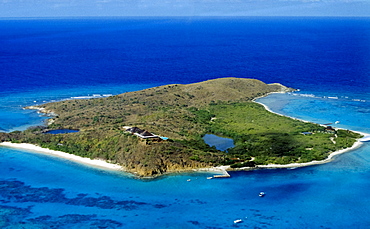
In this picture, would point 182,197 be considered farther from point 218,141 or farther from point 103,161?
point 218,141

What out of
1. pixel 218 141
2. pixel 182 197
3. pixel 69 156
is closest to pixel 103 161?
pixel 69 156

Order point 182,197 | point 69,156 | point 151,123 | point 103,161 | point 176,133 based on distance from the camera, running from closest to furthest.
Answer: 1. point 182,197
2. point 103,161
3. point 69,156
4. point 176,133
5. point 151,123

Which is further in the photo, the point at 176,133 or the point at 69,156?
the point at 176,133

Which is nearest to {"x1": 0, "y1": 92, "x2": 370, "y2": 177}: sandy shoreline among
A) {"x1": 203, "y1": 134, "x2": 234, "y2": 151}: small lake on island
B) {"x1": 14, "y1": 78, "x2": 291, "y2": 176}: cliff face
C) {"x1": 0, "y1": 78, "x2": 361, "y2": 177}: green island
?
{"x1": 0, "y1": 78, "x2": 361, "y2": 177}: green island

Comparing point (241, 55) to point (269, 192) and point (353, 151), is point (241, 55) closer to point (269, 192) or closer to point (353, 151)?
point (353, 151)

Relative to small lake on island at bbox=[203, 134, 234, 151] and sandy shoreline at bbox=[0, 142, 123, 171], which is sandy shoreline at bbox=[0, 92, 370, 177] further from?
small lake on island at bbox=[203, 134, 234, 151]

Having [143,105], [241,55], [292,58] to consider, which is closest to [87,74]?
[143,105]

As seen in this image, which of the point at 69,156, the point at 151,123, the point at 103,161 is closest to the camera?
the point at 103,161
